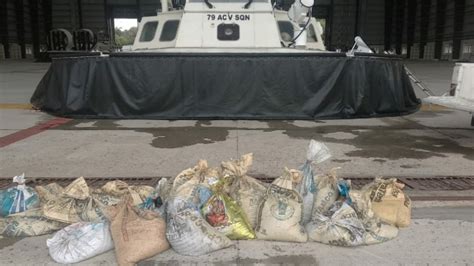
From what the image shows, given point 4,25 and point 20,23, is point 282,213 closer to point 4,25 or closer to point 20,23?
point 4,25

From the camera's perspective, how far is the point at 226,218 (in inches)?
115

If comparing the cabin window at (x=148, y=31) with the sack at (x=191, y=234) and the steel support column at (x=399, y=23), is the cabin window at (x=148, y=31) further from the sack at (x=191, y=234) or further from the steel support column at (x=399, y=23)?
the steel support column at (x=399, y=23)

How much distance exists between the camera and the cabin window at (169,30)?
8633mm

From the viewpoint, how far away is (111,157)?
5066 mm

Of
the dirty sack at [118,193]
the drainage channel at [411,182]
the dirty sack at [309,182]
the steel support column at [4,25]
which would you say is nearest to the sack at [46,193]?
the dirty sack at [118,193]

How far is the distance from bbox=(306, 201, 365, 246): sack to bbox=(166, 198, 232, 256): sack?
59 centimetres

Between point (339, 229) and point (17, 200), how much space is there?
2.18 meters

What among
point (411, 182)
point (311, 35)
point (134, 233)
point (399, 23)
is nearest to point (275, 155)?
point (411, 182)

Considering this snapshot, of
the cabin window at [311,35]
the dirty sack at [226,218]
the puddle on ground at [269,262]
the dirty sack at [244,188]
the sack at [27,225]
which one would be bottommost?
the puddle on ground at [269,262]

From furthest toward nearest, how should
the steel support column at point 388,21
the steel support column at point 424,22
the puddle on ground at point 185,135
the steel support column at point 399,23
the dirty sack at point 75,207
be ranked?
the steel support column at point 388,21 → the steel support column at point 399,23 → the steel support column at point 424,22 → the puddle on ground at point 185,135 → the dirty sack at point 75,207

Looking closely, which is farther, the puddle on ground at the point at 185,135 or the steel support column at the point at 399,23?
the steel support column at the point at 399,23

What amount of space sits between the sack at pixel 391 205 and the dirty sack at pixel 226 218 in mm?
894

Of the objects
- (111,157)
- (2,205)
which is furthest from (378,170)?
(2,205)

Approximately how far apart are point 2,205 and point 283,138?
12.2 feet
